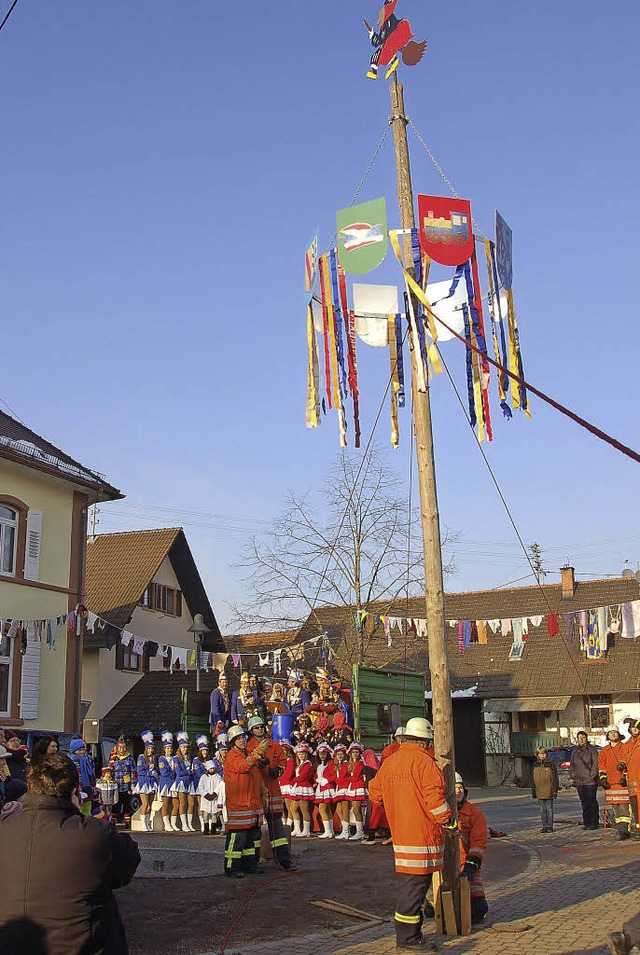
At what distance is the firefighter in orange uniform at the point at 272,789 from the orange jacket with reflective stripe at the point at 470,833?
10.5ft

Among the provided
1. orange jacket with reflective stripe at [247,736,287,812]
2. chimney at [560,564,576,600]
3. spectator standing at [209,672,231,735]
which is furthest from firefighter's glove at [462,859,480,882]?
chimney at [560,564,576,600]

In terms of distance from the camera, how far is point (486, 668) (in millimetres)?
36344

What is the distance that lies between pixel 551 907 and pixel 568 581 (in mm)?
31146

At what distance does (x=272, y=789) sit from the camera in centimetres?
1215

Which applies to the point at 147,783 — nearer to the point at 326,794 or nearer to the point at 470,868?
the point at 326,794

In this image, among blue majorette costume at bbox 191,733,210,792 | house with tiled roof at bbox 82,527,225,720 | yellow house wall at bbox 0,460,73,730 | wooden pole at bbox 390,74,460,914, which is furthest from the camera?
house with tiled roof at bbox 82,527,225,720

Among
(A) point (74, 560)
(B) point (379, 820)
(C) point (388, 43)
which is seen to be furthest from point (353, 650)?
(C) point (388, 43)

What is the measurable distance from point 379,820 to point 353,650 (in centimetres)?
1712

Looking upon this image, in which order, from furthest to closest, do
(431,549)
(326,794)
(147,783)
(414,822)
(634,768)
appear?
(147,783) → (326,794) → (634,768) → (431,549) → (414,822)

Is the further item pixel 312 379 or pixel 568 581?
pixel 568 581

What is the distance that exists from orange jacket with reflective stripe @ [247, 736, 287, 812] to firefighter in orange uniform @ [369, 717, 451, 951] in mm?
3940

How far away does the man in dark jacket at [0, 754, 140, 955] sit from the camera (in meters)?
4.21

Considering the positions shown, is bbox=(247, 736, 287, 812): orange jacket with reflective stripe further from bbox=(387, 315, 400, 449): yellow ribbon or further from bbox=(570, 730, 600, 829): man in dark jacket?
bbox=(570, 730, 600, 829): man in dark jacket

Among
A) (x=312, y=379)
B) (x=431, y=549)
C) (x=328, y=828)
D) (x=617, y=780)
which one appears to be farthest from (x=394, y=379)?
(x=617, y=780)
